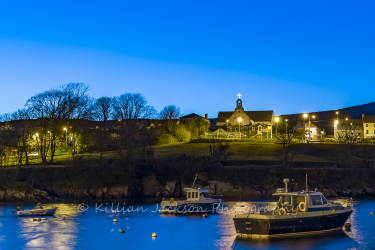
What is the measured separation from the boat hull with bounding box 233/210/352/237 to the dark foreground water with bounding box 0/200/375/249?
606mm

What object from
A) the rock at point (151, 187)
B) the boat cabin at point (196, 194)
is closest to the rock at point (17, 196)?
the rock at point (151, 187)

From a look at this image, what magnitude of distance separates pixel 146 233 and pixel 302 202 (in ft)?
46.4

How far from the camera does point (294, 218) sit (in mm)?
36500

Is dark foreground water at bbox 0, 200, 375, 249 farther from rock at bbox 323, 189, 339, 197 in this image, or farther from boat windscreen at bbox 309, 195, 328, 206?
rock at bbox 323, 189, 339, 197

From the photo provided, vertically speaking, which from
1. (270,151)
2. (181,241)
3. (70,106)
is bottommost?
(181,241)

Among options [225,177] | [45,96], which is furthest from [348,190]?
[45,96]

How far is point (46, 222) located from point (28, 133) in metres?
57.0

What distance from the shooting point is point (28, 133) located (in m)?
101

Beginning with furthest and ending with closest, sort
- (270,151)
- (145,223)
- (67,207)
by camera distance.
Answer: (270,151) → (67,207) → (145,223)

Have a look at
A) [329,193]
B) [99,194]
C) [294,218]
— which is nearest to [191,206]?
[294,218]

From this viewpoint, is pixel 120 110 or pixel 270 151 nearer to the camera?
pixel 270 151

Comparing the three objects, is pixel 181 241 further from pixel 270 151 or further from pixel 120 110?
pixel 120 110

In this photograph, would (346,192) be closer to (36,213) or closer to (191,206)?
(191,206)

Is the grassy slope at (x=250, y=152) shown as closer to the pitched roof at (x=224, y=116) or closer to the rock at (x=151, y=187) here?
the rock at (x=151, y=187)
